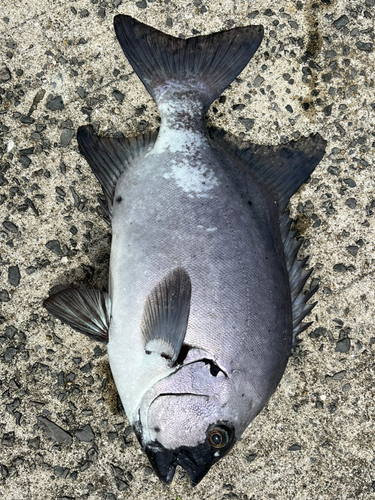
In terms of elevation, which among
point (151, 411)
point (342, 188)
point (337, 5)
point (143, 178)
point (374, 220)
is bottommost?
point (151, 411)

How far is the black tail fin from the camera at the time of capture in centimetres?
245

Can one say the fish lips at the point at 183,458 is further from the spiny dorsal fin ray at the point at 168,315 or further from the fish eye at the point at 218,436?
the spiny dorsal fin ray at the point at 168,315

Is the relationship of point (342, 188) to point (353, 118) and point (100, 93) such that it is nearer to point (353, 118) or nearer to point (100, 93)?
point (353, 118)

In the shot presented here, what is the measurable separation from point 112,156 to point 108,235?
0.50 m

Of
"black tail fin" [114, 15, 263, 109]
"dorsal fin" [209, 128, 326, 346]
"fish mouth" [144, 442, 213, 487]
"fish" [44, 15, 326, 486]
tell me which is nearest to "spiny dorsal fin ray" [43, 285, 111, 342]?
"fish" [44, 15, 326, 486]

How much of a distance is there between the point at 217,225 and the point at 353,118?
1381 mm

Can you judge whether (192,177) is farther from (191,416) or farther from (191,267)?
(191,416)

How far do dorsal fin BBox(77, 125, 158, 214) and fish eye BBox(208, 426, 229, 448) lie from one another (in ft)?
4.16

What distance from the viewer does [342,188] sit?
9.13 ft

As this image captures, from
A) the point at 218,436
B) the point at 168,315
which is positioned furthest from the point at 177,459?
the point at 168,315

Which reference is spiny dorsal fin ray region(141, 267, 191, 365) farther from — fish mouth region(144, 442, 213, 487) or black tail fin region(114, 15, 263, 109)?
black tail fin region(114, 15, 263, 109)

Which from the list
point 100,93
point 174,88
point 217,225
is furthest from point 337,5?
point 217,225

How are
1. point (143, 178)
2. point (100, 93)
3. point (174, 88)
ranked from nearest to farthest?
point (143, 178)
point (174, 88)
point (100, 93)

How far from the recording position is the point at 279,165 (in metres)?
2.43
